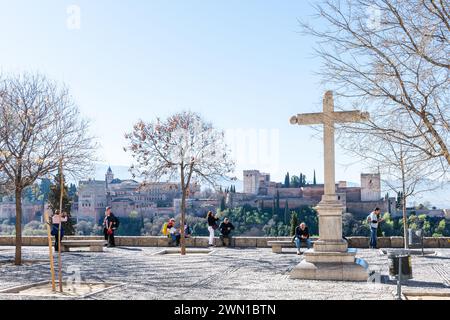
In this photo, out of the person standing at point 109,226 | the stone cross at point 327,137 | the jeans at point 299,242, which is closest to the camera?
the stone cross at point 327,137

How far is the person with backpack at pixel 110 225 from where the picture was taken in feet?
71.6

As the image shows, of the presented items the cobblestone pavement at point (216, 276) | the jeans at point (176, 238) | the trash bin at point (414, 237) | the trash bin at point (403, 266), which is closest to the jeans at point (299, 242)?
the cobblestone pavement at point (216, 276)

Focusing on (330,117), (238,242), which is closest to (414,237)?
(238,242)

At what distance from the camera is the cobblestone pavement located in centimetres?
994

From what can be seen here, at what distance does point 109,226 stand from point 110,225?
80 millimetres

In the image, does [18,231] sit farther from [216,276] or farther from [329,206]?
[329,206]

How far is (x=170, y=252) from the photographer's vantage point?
66.2ft

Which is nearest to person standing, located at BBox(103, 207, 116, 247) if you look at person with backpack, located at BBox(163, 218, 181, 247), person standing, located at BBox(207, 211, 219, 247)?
person with backpack, located at BBox(163, 218, 181, 247)

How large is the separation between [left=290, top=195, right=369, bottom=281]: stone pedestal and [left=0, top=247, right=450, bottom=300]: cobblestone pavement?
1.47ft

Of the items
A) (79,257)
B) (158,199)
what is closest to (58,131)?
(79,257)

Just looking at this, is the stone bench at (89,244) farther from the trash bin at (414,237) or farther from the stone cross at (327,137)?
Answer: the trash bin at (414,237)

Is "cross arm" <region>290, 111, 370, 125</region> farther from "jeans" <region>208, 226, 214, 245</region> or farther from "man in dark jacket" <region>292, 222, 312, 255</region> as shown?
"jeans" <region>208, 226, 214, 245</region>

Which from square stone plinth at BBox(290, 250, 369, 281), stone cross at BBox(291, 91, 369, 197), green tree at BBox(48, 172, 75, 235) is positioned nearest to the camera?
square stone plinth at BBox(290, 250, 369, 281)
